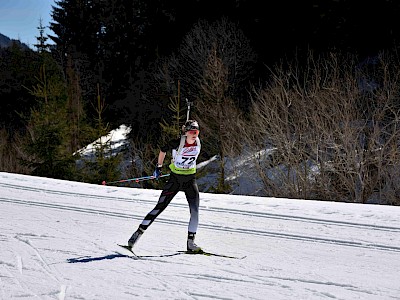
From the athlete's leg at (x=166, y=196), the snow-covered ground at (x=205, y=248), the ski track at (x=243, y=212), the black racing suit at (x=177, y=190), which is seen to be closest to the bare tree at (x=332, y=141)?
the snow-covered ground at (x=205, y=248)

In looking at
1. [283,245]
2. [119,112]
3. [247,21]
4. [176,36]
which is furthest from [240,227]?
[119,112]

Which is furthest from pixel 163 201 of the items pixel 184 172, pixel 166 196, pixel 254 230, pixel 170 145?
pixel 254 230

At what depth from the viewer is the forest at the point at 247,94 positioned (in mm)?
18062

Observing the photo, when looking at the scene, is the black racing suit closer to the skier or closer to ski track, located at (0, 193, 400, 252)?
the skier

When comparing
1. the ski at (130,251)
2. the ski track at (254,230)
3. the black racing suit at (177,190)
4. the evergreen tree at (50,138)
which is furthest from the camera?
the evergreen tree at (50,138)

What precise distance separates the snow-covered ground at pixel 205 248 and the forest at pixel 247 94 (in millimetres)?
2914

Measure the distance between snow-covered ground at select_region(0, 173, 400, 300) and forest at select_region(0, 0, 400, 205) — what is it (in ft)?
9.56

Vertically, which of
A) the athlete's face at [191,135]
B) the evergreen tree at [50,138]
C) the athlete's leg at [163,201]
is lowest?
the athlete's leg at [163,201]

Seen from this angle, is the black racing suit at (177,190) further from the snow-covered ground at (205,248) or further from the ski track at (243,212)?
the ski track at (243,212)

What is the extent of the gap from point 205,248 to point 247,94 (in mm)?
21216

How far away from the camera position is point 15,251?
20.5 ft

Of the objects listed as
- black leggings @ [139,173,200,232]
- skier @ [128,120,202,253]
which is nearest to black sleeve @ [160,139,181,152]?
skier @ [128,120,202,253]

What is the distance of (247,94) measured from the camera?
27219 millimetres

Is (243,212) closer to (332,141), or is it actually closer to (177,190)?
(177,190)
